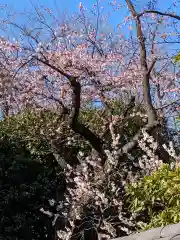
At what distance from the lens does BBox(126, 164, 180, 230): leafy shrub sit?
13.2ft

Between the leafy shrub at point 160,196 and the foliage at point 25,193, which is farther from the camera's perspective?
the foliage at point 25,193

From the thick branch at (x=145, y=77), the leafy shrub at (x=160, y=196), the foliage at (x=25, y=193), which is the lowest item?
the leafy shrub at (x=160, y=196)

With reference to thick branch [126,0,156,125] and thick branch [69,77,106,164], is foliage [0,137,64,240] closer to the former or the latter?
thick branch [69,77,106,164]

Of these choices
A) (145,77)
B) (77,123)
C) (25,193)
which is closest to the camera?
(77,123)

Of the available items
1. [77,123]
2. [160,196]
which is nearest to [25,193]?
[77,123]

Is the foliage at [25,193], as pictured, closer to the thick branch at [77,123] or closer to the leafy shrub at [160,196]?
the thick branch at [77,123]

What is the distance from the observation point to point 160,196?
4.30 m

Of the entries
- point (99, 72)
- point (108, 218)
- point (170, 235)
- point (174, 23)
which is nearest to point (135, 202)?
point (108, 218)

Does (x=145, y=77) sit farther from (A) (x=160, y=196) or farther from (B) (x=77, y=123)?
(A) (x=160, y=196)

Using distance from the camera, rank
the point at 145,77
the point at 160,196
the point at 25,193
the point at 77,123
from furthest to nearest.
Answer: the point at 25,193 → the point at 145,77 → the point at 77,123 → the point at 160,196

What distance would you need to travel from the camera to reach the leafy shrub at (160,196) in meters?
4.02

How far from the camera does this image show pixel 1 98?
9.62m

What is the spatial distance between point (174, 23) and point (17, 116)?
3.55m

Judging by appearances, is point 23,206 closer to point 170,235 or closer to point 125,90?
point 125,90
